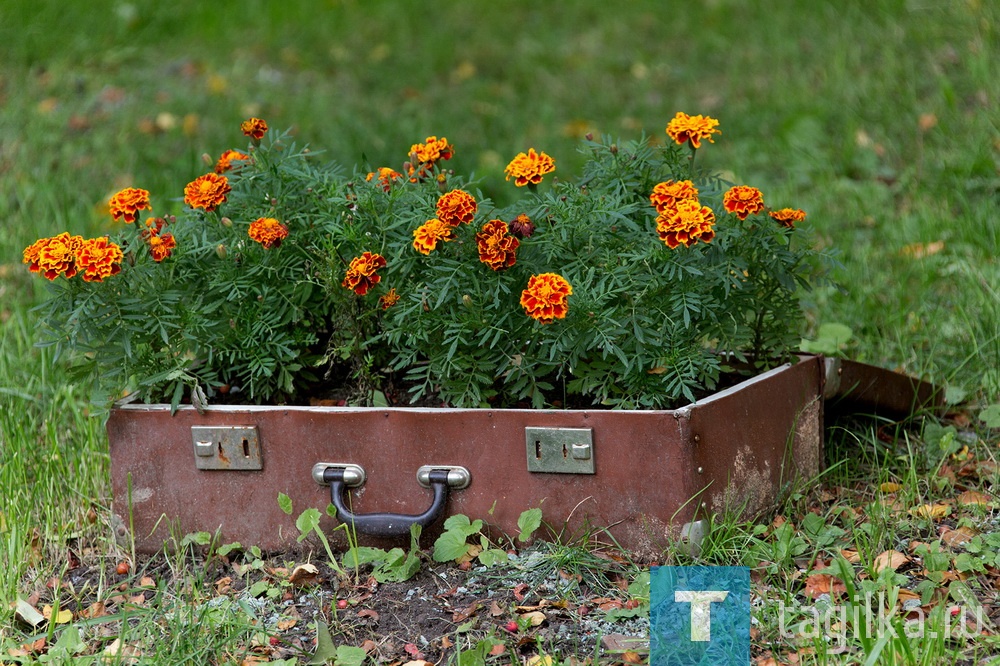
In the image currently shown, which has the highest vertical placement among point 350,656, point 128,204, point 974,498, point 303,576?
point 128,204

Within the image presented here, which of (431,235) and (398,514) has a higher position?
(431,235)

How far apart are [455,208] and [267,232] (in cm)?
46

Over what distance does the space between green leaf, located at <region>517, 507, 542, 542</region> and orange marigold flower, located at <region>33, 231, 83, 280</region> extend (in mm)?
1125

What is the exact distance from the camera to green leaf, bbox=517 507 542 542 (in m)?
2.29

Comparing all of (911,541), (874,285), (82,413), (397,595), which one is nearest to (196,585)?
(397,595)

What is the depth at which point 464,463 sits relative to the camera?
2342 mm

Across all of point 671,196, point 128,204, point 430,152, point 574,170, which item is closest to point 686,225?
point 671,196

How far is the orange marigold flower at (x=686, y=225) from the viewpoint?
2125 mm

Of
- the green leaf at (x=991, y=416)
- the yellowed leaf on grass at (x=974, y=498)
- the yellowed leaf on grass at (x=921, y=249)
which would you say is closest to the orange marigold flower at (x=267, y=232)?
the yellowed leaf on grass at (x=974, y=498)

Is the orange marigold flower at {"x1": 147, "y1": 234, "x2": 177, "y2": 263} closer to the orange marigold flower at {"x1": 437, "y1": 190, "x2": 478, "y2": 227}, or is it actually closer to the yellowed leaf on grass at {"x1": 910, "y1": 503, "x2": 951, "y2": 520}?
the orange marigold flower at {"x1": 437, "y1": 190, "x2": 478, "y2": 227}

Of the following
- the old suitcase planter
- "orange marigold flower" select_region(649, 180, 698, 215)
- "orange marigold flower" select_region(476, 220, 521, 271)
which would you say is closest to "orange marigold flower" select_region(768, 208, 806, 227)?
the old suitcase planter

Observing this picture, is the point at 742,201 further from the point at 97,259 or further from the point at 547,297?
the point at 97,259

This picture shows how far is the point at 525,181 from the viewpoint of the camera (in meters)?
2.33

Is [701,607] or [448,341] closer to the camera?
[701,607]
